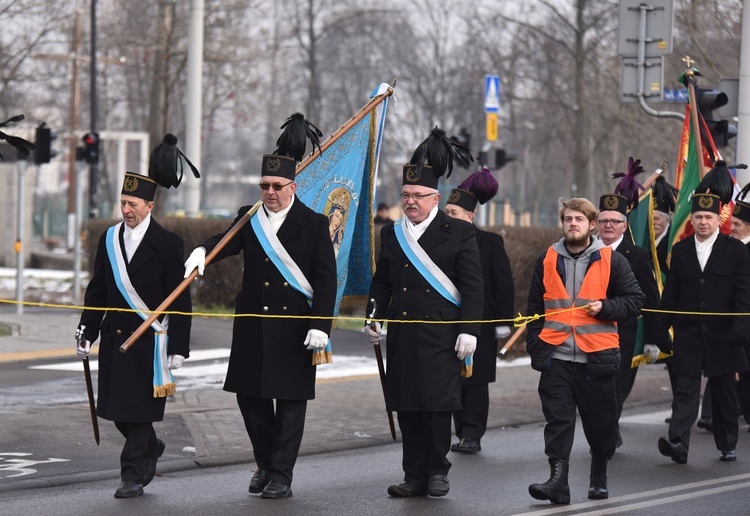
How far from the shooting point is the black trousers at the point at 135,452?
845 cm

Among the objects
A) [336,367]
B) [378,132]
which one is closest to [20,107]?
[336,367]

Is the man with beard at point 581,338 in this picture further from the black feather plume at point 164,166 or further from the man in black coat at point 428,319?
the black feather plume at point 164,166

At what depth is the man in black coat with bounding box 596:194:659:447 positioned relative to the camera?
35.0 feet

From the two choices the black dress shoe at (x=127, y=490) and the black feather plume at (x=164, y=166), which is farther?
the black feather plume at (x=164, y=166)

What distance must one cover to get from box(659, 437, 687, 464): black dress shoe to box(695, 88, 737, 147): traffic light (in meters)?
5.33

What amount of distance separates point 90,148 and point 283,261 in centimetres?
1910

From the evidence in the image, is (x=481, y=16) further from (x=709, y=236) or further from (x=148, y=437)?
(x=148, y=437)

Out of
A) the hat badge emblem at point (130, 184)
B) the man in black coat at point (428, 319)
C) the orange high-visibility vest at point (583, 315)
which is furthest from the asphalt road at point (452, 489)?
the hat badge emblem at point (130, 184)

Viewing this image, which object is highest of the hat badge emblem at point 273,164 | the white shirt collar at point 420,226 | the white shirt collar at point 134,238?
the hat badge emblem at point 273,164

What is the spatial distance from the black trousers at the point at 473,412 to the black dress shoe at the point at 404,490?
2.17 meters

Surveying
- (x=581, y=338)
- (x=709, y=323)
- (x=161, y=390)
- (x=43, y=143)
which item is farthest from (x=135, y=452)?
(x=43, y=143)

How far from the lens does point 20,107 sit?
136 ft

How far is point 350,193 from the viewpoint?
983 centimetres

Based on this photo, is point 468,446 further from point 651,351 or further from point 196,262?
point 196,262
